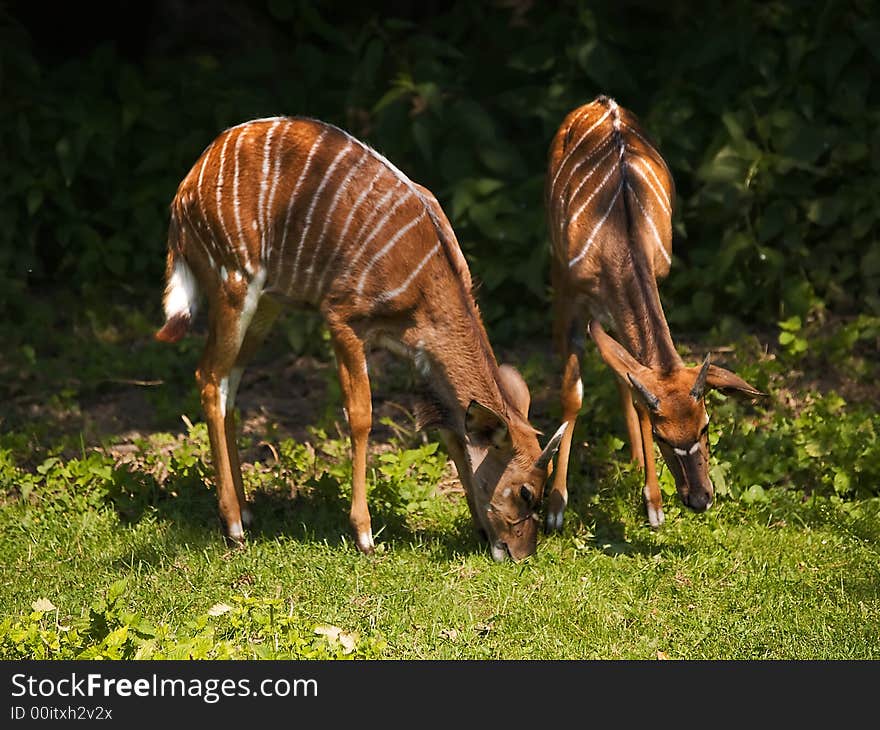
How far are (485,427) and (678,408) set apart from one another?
0.82 meters

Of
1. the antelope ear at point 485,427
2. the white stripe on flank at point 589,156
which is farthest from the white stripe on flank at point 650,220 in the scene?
the antelope ear at point 485,427

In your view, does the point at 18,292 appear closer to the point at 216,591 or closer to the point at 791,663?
the point at 216,591

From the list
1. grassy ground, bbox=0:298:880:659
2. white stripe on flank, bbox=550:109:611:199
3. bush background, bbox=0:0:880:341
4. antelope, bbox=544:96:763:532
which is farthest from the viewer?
bush background, bbox=0:0:880:341

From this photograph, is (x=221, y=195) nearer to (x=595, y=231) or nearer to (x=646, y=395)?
(x=595, y=231)

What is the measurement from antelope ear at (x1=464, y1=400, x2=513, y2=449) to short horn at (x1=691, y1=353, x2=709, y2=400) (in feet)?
2.60

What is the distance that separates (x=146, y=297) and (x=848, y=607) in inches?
209

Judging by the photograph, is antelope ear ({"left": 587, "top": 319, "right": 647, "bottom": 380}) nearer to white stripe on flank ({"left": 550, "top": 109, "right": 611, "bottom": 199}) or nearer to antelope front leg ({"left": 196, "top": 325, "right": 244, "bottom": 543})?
white stripe on flank ({"left": 550, "top": 109, "right": 611, "bottom": 199})

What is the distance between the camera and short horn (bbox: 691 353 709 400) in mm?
5621

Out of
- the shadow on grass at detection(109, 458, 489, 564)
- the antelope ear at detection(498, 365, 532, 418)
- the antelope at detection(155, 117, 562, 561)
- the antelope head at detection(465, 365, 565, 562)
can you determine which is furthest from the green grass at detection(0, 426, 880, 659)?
the antelope ear at detection(498, 365, 532, 418)

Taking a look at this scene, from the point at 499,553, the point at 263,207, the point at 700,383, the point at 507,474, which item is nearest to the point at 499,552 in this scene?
the point at 499,553

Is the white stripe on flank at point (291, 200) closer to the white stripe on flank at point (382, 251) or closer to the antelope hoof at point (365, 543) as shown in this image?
the white stripe on flank at point (382, 251)

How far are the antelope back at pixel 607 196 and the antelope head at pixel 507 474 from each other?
2.68ft

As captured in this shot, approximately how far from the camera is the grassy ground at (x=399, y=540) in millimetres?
5238

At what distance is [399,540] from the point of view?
6.20m
